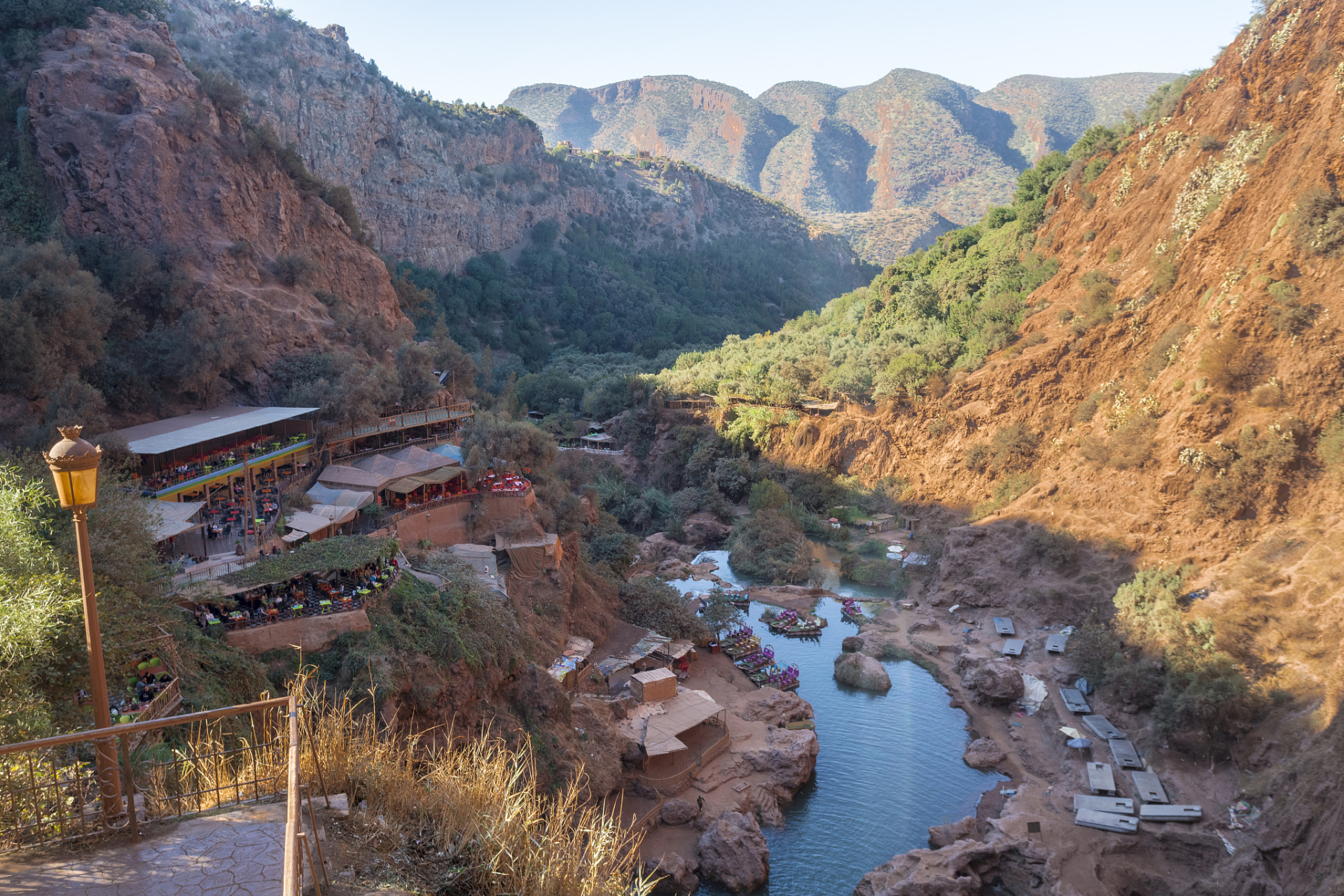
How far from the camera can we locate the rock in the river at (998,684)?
78.9 feet

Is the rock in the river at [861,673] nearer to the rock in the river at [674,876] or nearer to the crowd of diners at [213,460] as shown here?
the rock in the river at [674,876]

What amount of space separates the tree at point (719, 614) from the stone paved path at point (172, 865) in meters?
22.7

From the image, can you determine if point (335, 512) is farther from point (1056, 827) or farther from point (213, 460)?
point (1056, 827)

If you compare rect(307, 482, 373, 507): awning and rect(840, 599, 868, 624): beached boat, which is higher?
rect(307, 482, 373, 507): awning

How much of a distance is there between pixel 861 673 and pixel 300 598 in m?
17.2

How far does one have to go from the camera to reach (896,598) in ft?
107

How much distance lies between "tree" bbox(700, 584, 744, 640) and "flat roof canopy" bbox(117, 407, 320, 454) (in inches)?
585

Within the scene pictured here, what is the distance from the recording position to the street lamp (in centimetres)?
559

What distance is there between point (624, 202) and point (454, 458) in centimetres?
8358

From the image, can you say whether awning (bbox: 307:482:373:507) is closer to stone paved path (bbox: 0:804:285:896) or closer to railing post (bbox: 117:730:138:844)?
railing post (bbox: 117:730:138:844)

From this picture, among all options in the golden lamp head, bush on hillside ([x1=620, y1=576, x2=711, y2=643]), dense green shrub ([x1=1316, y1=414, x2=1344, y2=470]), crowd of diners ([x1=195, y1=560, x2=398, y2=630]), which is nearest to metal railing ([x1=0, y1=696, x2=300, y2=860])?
the golden lamp head

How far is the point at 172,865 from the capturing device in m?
5.36

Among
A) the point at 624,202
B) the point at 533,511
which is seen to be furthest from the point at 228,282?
the point at 624,202

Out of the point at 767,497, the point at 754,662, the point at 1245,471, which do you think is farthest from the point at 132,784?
the point at 767,497
